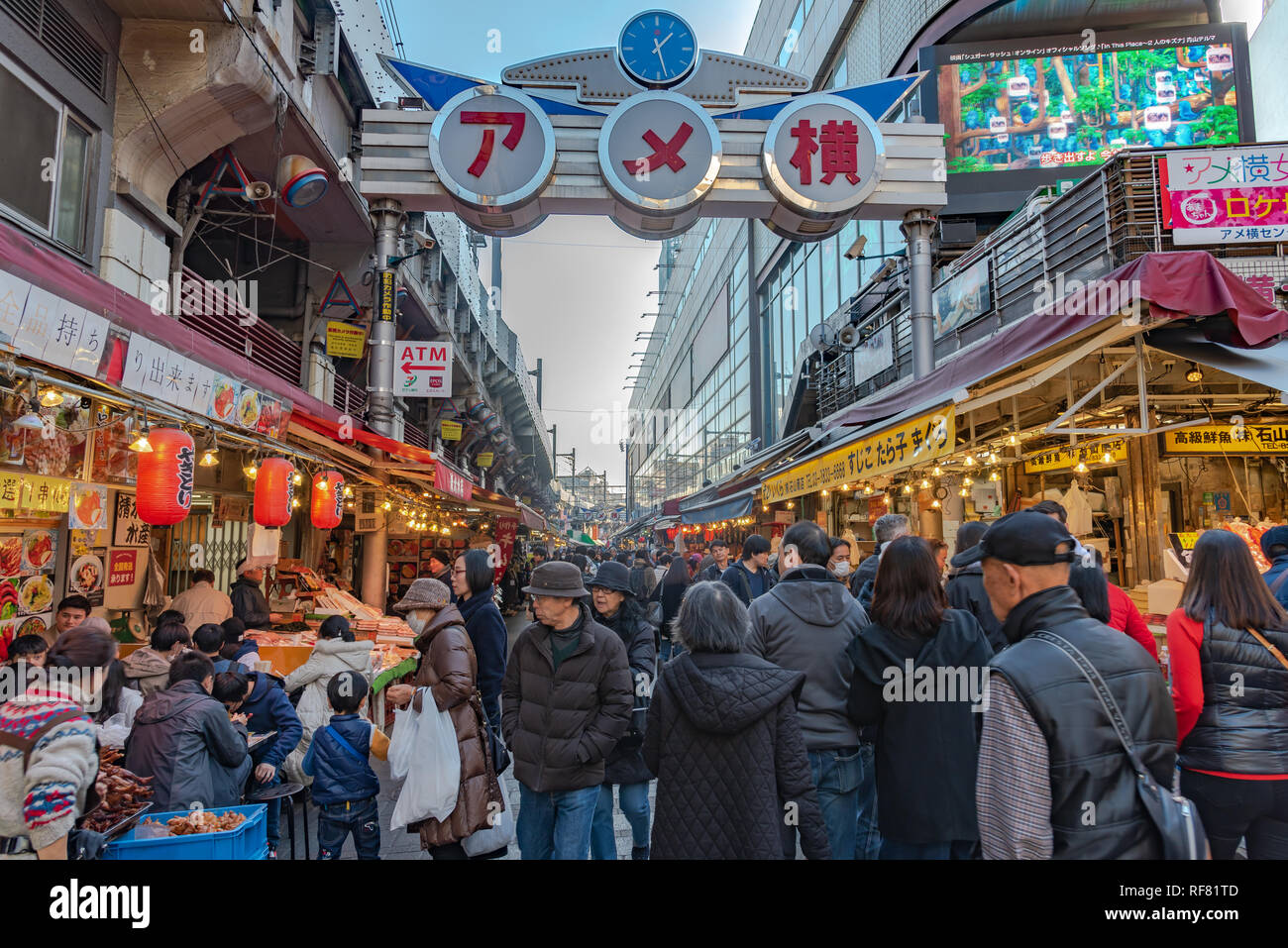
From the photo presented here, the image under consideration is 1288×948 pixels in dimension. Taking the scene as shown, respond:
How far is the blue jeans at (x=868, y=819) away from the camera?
139 inches

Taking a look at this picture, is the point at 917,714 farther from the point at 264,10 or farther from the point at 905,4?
the point at 905,4

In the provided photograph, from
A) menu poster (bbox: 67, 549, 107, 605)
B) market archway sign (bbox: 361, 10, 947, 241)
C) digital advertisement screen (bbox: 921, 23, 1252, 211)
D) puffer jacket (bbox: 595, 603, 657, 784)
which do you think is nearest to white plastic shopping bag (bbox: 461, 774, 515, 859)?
puffer jacket (bbox: 595, 603, 657, 784)

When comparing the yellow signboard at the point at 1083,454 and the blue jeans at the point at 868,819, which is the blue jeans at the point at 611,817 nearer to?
the blue jeans at the point at 868,819

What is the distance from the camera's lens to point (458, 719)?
3789 millimetres

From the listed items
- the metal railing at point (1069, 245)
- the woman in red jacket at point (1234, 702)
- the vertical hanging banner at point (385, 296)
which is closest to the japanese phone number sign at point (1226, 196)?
the metal railing at point (1069, 245)

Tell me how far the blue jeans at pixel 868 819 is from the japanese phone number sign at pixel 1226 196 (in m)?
7.85

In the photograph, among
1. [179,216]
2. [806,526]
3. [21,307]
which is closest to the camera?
[21,307]

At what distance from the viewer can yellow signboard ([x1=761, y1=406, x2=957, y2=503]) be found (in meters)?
5.70

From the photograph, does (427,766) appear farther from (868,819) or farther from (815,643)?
(868,819)

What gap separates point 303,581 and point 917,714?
10705mm

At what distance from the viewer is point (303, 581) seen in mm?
11141

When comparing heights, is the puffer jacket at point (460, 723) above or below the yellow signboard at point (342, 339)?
Result: below

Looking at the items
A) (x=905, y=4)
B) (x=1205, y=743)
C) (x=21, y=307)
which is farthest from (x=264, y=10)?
(x=905, y=4)

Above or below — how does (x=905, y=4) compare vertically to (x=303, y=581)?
above
